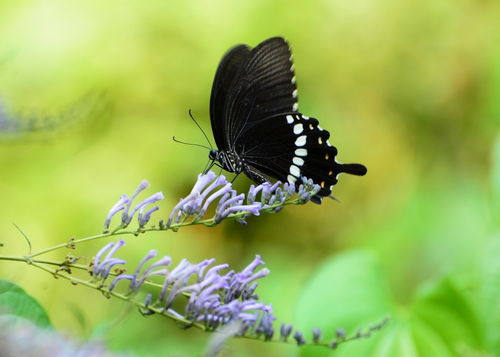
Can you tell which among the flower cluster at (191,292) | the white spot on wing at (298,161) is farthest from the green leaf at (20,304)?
the white spot on wing at (298,161)

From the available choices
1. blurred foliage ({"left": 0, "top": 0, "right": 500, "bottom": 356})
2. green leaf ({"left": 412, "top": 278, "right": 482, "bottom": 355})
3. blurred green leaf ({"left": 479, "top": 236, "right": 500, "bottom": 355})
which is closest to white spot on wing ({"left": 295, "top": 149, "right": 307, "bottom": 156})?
blurred green leaf ({"left": 479, "top": 236, "right": 500, "bottom": 355})

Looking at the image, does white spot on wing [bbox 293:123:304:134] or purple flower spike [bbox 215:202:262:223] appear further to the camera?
white spot on wing [bbox 293:123:304:134]

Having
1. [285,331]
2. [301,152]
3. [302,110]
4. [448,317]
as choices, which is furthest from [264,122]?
[302,110]

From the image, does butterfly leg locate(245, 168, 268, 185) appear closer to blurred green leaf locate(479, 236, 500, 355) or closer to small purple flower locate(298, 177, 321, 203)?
small purple flower locate(298, 177, 321, 203)

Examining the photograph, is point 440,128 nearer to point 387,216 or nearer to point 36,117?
point 387,216

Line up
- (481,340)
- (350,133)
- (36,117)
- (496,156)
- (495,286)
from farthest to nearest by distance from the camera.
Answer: (350,133)
(496,156)
(481,340)
(495,286)
(36,117)

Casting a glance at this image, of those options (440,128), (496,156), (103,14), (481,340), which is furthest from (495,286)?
(103,14)
